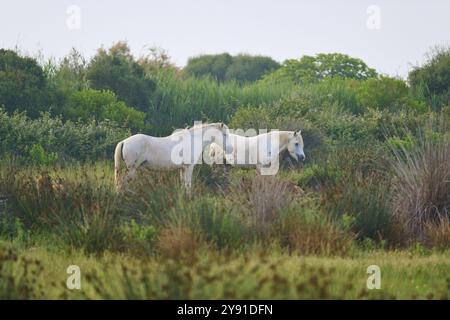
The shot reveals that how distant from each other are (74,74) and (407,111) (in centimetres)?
1042

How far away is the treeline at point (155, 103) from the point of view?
2288 cm

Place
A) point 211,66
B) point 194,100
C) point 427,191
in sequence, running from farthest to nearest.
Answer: point 211,66
point 194,100
point 427,191

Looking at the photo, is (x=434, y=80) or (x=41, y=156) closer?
(x=41, y=156)

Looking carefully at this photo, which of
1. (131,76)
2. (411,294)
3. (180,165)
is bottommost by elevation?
(411,294)

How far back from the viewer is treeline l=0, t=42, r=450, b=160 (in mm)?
22875

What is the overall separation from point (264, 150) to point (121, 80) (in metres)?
9.60

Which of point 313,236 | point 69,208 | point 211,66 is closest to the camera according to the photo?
point 313,236

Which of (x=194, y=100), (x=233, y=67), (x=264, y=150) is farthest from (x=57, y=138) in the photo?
(x=233, y=67)

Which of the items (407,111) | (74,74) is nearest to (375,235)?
(407,111)

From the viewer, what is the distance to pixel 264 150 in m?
20.1

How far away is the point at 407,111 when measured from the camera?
27.6 m

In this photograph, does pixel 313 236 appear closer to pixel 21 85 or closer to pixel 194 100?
pixel 21 85

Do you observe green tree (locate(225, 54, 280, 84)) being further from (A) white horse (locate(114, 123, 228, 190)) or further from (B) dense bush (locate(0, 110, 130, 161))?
(A) white horse (locate(114, 123, 228, 190))

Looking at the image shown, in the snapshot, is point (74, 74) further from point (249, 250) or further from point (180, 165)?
point (249, 250)
